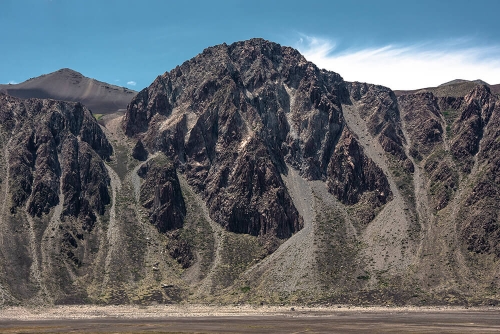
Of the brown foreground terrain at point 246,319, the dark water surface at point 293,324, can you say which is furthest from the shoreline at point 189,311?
the dark water surface at point 293,324

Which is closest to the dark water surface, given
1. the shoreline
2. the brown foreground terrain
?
the brown foreground terrain

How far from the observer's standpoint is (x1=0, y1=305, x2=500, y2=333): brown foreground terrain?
117m

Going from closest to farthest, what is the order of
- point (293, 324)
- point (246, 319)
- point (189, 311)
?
point (293, 324) → point (246, 319) → point (189, 311)

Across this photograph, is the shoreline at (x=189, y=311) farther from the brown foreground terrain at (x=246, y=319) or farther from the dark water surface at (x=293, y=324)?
the dark water surface at (x=293, y=324)

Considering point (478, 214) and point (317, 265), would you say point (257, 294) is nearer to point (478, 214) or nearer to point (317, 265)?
point (317, 265)

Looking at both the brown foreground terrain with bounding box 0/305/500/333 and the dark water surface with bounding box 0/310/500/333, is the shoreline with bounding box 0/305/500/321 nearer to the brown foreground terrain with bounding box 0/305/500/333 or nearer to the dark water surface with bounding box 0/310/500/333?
the brown foreground terrain with bounding box 0/305/500/333

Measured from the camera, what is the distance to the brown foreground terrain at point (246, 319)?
11731 cm

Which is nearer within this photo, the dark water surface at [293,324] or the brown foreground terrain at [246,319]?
the dark water surface at [293,324]

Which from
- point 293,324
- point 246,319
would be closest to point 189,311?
point 246,319

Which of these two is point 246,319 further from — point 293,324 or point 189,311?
point 189,311

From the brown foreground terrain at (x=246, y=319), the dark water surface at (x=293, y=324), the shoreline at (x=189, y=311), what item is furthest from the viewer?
the shoreline at (x=189, y=311)

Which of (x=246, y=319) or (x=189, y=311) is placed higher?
(x=246, y=319)

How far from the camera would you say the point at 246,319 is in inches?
5522

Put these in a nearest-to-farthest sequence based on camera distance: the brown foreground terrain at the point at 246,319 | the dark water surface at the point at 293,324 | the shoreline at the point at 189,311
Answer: the dark water surface at the point at 293,324 → the brown foreground terrain at the point at 246,319 → the shoreline at the point at 189,311
